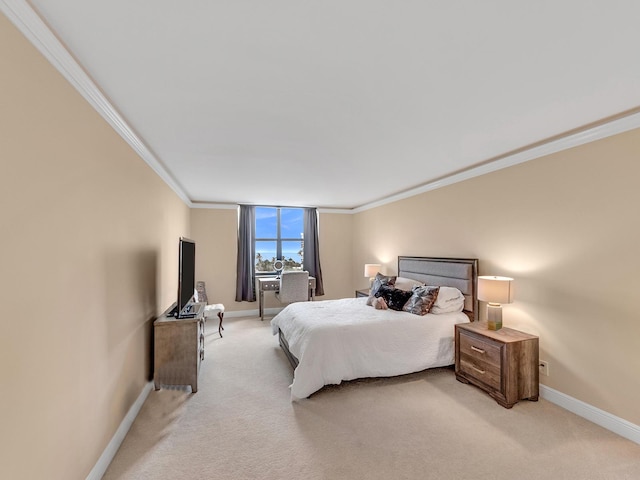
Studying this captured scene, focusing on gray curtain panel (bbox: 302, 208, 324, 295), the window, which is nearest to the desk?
the window

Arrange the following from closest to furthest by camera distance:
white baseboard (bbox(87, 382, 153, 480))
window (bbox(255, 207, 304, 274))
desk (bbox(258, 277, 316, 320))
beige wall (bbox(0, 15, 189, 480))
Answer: beige wall (bbox(0, 15, 189, 480)), white baseboard (bbox(87, 382, 153, 480)), desk (bbox(258, 277, 316, 320)), window (bbox(255, 207, 304, 274))

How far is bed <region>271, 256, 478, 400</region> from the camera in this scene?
9.27ft

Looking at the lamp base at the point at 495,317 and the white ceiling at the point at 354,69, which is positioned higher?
the white ceiling at the point at 354,69

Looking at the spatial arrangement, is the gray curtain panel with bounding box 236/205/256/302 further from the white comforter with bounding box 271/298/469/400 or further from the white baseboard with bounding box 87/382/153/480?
the white baseboard with bounding box 87/382/153/480

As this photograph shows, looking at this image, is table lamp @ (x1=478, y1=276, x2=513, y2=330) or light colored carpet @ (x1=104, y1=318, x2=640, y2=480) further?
table lamp @ (x1=478, y1=276, x2=513, y2=330)

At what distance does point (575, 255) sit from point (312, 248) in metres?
4.55

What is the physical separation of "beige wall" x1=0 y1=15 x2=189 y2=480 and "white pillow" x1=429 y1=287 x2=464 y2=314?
3107 millimetres

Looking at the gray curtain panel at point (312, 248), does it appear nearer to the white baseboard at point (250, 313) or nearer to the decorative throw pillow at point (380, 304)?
the white baseboard at point (250, 313)

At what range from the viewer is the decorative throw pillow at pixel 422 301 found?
3.39 m

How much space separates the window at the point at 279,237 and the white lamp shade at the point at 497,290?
4.21 metres

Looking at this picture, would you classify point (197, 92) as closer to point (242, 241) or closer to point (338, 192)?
point (338, 192)

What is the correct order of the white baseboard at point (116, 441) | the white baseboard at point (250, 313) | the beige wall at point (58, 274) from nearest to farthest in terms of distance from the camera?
1. the beige wall at point (58, 274)
2. the white baseboard at point (116, 441)
3. the white baseboard at point (250, 313)

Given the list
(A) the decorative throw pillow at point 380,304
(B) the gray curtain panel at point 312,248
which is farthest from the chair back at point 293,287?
(A) the decorative throw pillow at point 380,304

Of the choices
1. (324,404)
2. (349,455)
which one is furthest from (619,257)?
(324,404)
